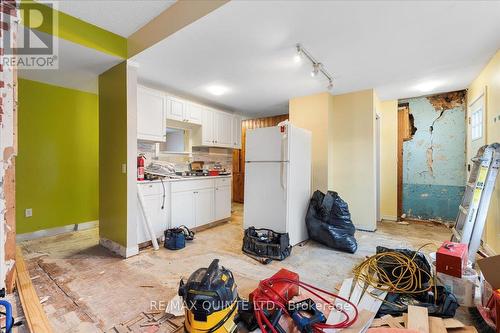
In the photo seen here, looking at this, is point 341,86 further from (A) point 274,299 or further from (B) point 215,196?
(A) point 274,299

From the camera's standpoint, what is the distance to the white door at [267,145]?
3.08m

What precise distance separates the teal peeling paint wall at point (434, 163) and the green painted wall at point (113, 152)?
16.8 feet

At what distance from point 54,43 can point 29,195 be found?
2.45 meters

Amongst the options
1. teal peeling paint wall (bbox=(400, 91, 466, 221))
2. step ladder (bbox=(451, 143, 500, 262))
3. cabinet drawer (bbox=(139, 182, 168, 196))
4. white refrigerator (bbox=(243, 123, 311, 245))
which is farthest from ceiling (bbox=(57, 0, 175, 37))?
teal peeling paint wall (bbox=(400, 91, 466, 221))

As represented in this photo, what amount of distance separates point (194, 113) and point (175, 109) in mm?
420

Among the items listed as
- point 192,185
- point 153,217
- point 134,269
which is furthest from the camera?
point 192,185

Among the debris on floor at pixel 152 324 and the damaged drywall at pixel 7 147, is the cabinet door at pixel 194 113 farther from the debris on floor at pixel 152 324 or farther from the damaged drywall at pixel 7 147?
the debris on floor at pixel 152 324

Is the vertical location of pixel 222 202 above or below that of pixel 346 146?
below

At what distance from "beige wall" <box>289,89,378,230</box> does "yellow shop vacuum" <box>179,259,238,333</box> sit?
3.07 m

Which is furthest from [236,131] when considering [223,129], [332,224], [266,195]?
[332,224]

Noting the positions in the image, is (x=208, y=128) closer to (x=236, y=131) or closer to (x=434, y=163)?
(x=236, y=131)

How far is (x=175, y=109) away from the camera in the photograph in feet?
13.0

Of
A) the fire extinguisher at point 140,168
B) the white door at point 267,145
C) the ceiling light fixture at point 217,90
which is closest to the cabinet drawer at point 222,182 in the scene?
the white door at point 267,145

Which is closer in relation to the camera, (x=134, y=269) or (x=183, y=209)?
(x=134, y=269)
